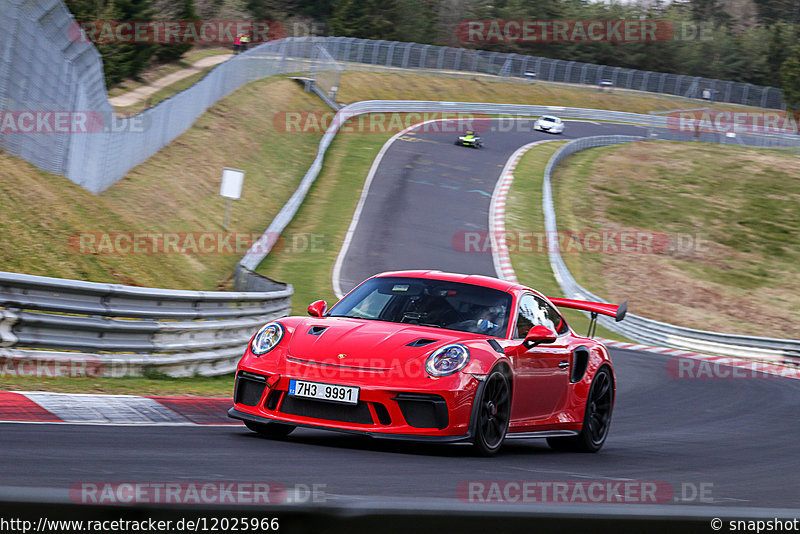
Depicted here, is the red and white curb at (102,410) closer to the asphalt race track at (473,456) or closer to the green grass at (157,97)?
the asphalt race track at (473,456)

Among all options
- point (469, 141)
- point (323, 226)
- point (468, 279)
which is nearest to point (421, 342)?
point (468, 279)

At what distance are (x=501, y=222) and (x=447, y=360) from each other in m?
26.0

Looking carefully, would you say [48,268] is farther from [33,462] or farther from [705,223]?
[705,223]

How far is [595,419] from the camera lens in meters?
8.74

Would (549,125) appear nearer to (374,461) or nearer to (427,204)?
(427,204)

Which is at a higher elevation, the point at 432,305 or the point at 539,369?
the point at 432,305

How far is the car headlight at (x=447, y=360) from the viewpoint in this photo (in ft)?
21.5

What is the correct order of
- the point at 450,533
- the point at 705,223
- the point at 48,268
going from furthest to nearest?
the point at 705,223, the point at 48,268, the point at 450,533

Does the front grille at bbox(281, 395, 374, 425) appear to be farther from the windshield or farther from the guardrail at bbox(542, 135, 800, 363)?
the guardrail at bbox(542, 135, 800, 363)

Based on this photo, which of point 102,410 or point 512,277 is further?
point 512,277

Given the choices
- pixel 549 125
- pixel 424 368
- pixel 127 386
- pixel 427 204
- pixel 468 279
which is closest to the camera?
pixel 424 368

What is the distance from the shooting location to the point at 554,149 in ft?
160

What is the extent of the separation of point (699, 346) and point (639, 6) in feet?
311

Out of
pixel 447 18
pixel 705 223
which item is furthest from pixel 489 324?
pixel 447 18
